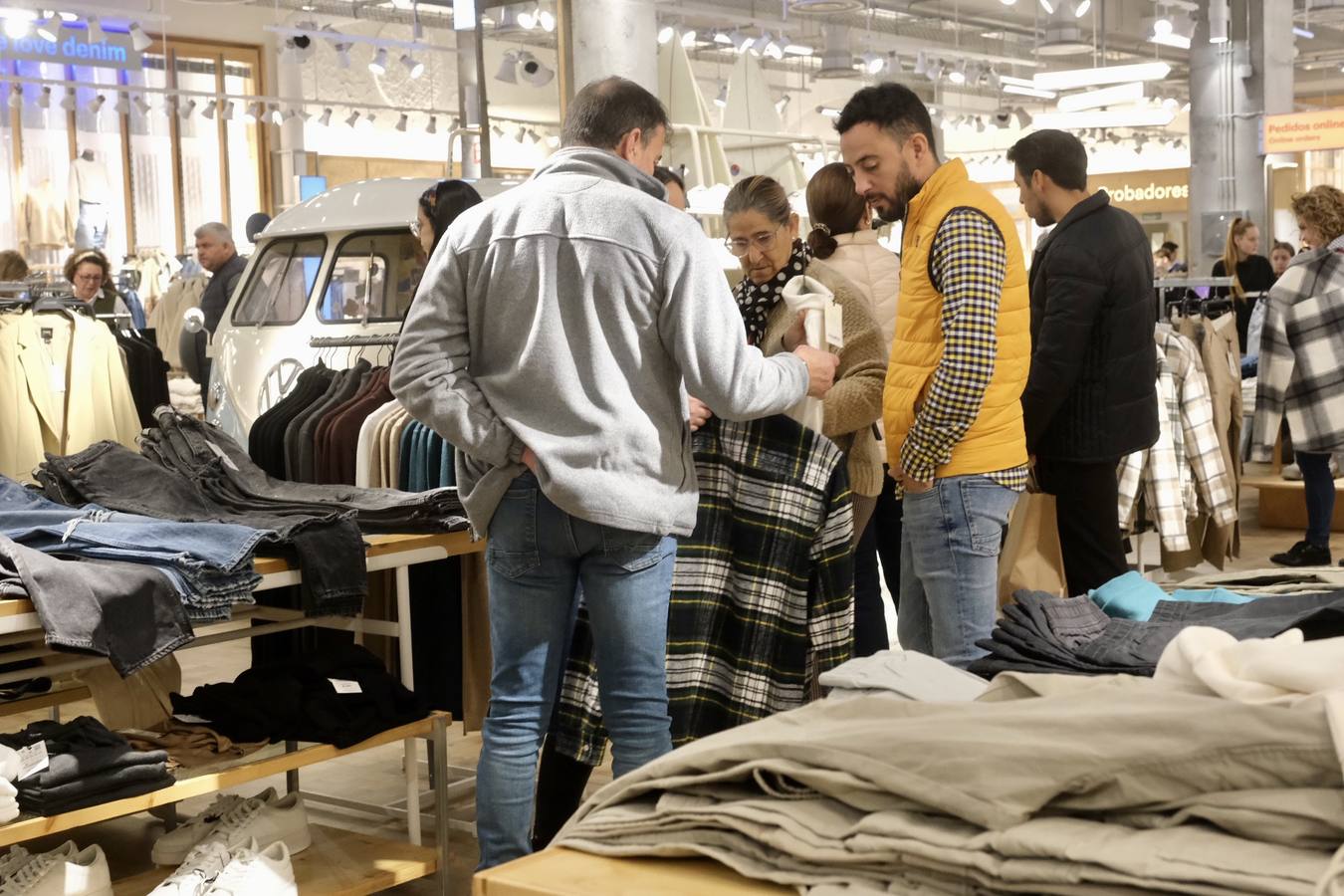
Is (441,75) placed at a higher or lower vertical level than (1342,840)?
higher

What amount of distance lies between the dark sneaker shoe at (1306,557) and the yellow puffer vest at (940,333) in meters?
4.54

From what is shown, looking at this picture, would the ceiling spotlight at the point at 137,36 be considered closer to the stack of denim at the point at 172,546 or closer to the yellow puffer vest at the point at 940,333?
the stack of denim at the point at 172,546

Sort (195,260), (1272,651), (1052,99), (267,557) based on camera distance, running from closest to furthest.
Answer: (1272,651), (267,557), (195,260), (1052,99)

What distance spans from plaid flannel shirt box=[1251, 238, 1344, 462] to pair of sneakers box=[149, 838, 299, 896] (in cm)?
485

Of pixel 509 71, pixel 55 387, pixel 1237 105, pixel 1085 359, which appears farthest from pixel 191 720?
pixel 1237 105

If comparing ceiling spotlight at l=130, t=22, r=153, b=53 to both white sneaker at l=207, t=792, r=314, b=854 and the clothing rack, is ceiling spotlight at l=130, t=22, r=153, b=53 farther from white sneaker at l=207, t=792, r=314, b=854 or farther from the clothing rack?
white sneaker at l=207, t=792, r=314, b=854

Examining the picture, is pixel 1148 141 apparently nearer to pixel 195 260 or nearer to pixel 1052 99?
pixel 1052 99

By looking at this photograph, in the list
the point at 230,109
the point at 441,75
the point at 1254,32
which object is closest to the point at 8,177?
the point at 230,109

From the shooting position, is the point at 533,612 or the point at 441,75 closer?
the point at 533,612

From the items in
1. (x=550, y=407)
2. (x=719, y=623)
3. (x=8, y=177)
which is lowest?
(x=719, y=623)

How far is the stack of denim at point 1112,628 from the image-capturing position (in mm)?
1700

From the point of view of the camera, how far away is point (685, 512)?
8.95 feet

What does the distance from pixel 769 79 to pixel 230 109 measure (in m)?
9.73

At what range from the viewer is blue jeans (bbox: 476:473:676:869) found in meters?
2.70
